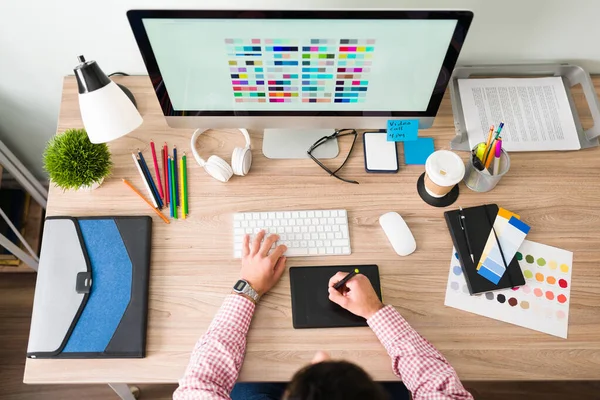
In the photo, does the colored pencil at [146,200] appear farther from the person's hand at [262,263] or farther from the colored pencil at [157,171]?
the person's hand at [262,263]

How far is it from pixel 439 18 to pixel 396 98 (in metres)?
0.21

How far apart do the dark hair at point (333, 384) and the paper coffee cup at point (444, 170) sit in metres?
0.47

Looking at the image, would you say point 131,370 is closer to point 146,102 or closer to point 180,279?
point 180,279

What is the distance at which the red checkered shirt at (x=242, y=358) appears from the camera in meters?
0.90

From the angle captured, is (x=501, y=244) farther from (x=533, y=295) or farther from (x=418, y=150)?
(x=418, y=150)

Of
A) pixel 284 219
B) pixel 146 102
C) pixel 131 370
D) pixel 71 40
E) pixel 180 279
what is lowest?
pixel 131 370

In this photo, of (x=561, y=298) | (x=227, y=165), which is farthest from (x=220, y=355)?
(x=561, y=298)

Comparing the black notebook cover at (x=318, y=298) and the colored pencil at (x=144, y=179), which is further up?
the colored pencil at (x=144, y=179)

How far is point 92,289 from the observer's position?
1.00m

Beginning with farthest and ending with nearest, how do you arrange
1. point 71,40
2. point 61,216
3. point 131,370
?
point 71,40 < point 61,216 < point 131,370

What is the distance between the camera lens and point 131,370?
3.12ft

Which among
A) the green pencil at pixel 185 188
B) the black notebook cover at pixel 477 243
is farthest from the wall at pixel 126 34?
the black notebook cover at pixel 477 243

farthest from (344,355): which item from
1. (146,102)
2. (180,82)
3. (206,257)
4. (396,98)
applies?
(146,102)

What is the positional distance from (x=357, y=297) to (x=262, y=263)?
21 cm
